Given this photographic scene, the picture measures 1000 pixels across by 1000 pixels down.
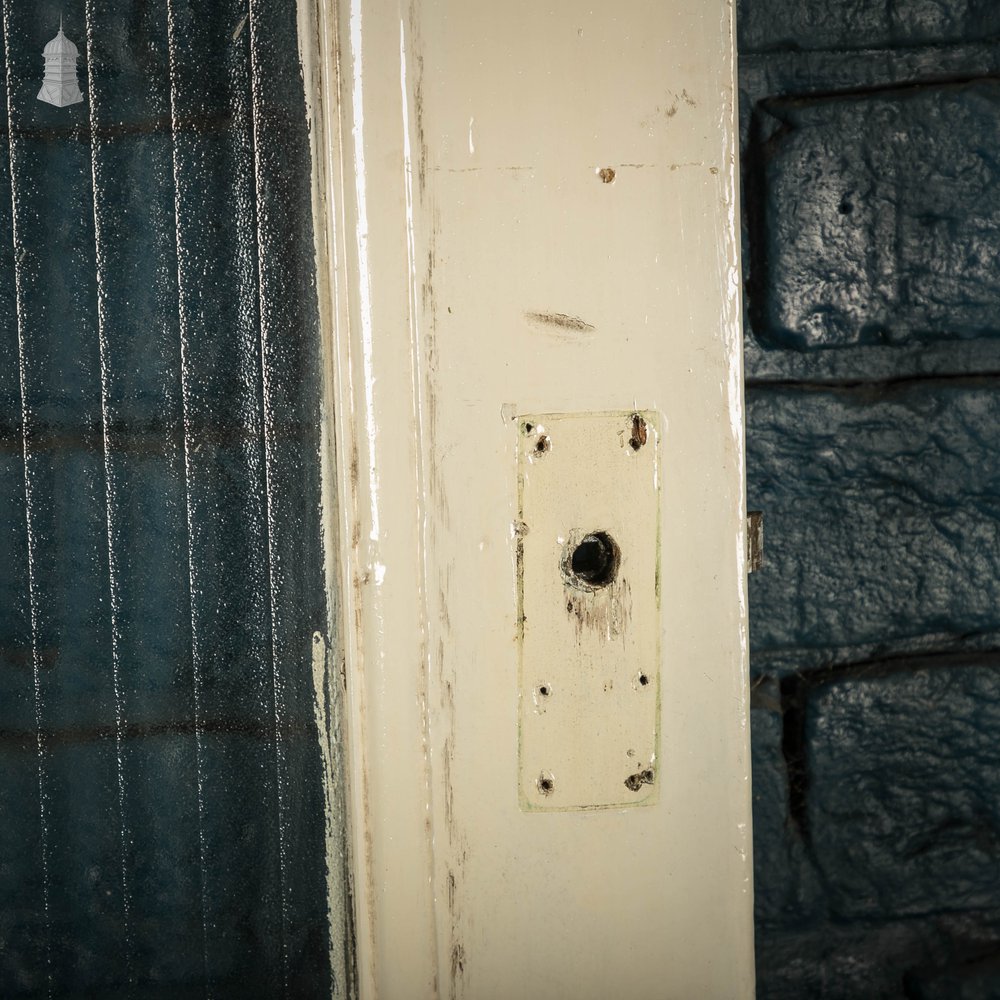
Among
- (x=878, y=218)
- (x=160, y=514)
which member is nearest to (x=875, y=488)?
(x=878, y=218)

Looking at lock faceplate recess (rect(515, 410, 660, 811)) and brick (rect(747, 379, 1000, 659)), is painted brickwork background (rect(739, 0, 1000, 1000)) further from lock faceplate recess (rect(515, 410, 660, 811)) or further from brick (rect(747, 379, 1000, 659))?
lock faceplate recess (rect(515, 410, 660, 811))

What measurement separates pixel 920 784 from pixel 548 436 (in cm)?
65

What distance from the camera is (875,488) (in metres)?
0.87

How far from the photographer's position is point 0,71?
0.60 metres

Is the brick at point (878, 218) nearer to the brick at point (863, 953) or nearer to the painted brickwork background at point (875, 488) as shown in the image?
the painted brickwork background at point (875, 488)

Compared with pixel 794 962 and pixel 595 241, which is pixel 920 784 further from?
Answer: pixel 595 241

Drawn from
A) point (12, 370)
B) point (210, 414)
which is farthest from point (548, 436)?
point (12, 370)

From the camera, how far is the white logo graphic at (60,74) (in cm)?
60

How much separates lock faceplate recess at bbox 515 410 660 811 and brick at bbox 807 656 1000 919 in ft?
1.36

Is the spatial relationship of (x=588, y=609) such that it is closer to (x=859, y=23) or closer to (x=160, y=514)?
(x=160, y=514)

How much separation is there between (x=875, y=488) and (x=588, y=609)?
472 millimetres

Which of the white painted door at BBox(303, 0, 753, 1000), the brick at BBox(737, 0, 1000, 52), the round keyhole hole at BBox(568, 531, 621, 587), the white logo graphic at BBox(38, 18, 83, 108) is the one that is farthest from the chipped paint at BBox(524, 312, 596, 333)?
the brick at BBox(737, 0, 1000, 52)

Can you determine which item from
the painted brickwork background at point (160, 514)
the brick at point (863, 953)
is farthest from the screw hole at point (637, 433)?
the brick at point (863, 953)

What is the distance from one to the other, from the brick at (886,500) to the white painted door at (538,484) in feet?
1.11
